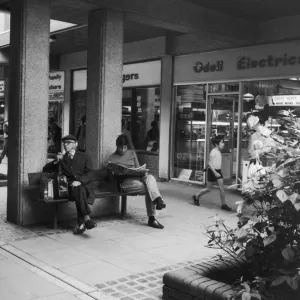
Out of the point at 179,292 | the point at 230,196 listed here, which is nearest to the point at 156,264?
the point at 179,292

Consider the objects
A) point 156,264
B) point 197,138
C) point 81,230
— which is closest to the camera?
point 156,264

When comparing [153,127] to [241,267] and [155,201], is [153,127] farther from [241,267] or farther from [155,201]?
[241,267]

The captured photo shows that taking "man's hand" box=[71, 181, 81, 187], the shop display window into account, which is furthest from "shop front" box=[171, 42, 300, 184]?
the shop display window

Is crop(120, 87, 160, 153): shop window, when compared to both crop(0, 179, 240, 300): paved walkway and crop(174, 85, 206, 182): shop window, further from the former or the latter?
crop(0, 179, 240, 300): paved walkway

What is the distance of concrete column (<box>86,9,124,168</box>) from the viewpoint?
8.52 m

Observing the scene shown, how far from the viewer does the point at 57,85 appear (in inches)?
737

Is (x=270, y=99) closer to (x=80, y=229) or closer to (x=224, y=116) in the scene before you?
(x=224, y=116)

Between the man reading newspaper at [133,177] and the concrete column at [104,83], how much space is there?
1.21 feet

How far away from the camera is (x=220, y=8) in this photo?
35.4ft

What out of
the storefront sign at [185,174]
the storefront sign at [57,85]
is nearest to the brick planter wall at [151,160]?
the storefront sign at [185,174]

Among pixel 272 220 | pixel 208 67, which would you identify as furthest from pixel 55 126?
pixel 272 220

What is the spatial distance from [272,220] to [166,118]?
10.2 metres

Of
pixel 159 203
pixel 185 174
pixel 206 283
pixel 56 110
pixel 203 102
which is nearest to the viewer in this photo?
pixel 206 283

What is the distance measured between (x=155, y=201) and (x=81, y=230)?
1.32m
